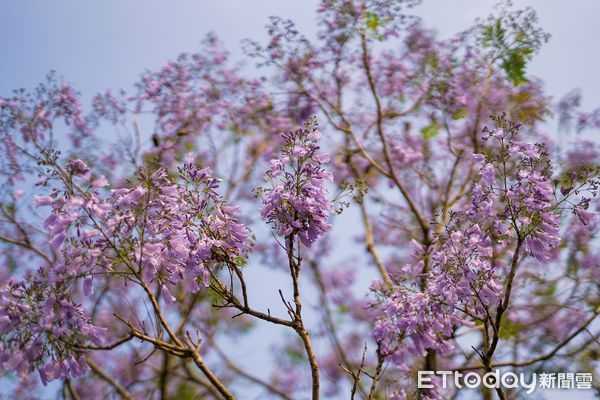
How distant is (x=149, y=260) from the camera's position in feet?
10.5

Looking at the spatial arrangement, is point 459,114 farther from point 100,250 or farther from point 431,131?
point 100,250

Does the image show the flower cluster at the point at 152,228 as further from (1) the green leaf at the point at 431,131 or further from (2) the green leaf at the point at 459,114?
(1) the green leaf at the point at 431,131

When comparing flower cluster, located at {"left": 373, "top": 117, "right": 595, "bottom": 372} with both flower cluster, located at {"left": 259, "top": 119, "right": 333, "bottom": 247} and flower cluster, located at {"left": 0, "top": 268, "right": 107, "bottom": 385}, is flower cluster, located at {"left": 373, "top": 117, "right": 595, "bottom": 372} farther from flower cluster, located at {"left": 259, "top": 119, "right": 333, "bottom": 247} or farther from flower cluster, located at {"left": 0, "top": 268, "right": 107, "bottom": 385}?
flower cluster, located at {"left": 0, "top": 268, "right": 107, "bottom": 385}

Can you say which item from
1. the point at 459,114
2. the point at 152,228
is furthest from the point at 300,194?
the point at 459,114

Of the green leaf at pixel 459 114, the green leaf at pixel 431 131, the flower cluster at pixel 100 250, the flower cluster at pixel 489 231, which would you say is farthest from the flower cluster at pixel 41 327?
the green leaf at pixel 431 131

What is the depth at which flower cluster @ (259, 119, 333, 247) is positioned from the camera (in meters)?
3.22

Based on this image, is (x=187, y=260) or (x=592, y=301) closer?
(x=187, y=260)

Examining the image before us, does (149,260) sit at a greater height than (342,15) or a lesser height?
lesser

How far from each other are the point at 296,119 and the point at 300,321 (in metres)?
5.99

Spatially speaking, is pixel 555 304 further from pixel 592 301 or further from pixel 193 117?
pixel 193 117

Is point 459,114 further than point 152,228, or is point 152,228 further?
point 459,114

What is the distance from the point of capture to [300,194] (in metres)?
3.23

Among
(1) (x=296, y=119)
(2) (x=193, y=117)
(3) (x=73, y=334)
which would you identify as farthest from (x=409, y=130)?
(3) (x=73, y=334)

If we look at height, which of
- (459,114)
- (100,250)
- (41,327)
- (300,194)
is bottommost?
(41,327)
